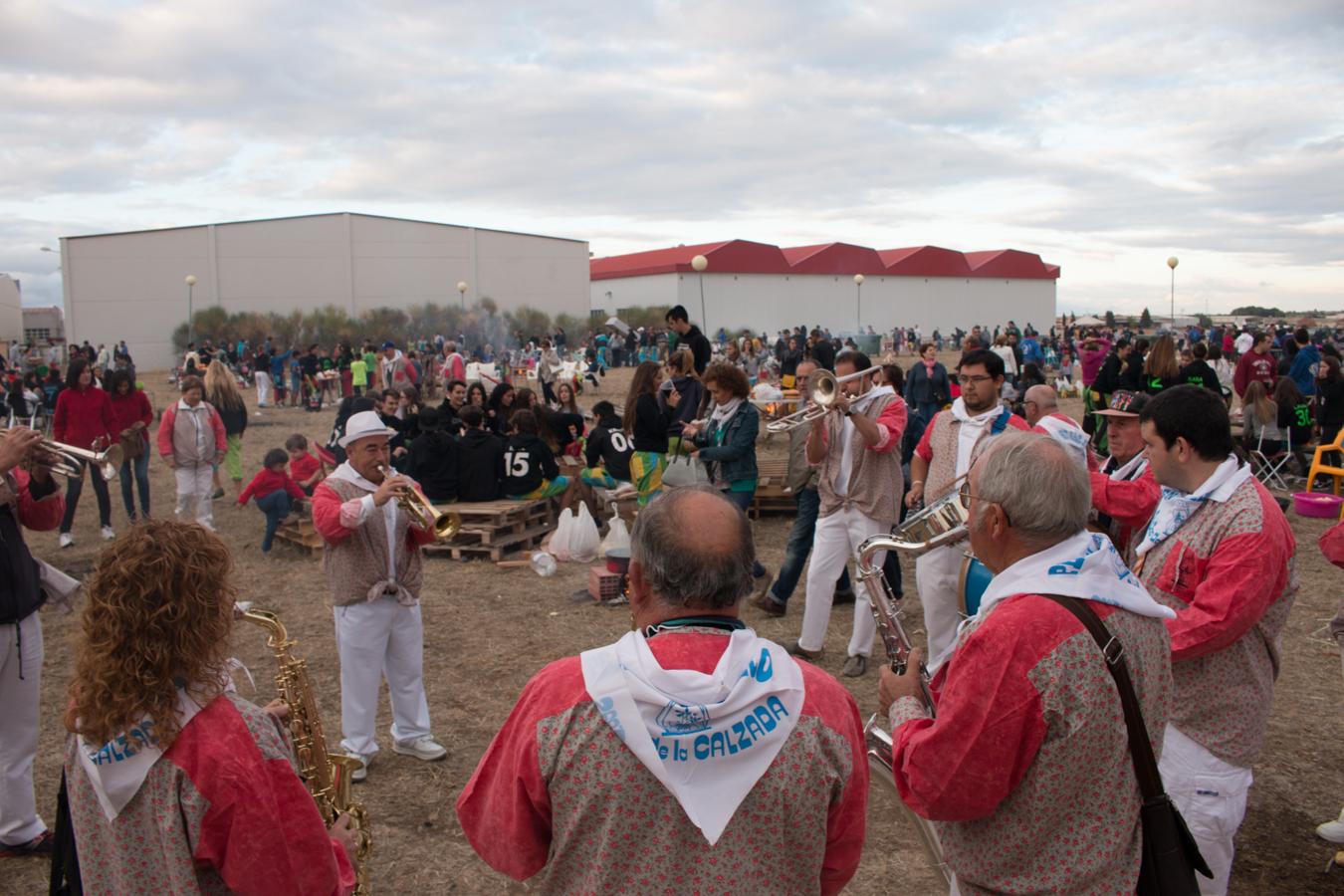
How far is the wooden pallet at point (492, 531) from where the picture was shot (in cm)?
916

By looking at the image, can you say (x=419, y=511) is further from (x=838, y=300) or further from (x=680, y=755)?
(x=838, y=300)

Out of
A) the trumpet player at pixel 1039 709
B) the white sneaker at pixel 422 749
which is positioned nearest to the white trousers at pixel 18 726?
the white sneaker at pixel 422 749

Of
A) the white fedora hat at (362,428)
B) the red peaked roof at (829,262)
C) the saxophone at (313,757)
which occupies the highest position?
the red peaked roof at (829,262)

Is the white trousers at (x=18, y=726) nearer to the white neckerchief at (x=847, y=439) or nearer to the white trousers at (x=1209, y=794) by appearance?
the white neckerchief at (x=847, y=439)

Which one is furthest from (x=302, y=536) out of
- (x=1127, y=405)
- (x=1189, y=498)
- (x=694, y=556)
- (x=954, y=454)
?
(x=694, y=556)

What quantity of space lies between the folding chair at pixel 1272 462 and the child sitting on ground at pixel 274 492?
11.0 meters

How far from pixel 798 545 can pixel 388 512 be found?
3261 millimetres

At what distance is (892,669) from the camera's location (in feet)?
9.04

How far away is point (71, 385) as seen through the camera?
30.6 feet

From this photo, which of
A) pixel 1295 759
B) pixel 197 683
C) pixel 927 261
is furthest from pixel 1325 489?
pixel 927 261

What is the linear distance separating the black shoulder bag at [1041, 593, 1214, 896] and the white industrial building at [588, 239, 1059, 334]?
43827 millimetres

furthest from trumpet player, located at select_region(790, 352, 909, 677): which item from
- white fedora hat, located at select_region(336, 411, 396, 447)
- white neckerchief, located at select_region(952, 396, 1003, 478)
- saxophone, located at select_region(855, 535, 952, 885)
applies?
white fedora hat, located at select_region(336, 411, 396, 447)

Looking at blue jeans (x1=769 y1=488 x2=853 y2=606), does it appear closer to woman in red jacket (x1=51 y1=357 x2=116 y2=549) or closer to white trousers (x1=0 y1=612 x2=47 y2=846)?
white trousers (x1=0 y1=612 x2=47 y2=846)

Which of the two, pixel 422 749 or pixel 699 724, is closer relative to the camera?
pixel 699 724
